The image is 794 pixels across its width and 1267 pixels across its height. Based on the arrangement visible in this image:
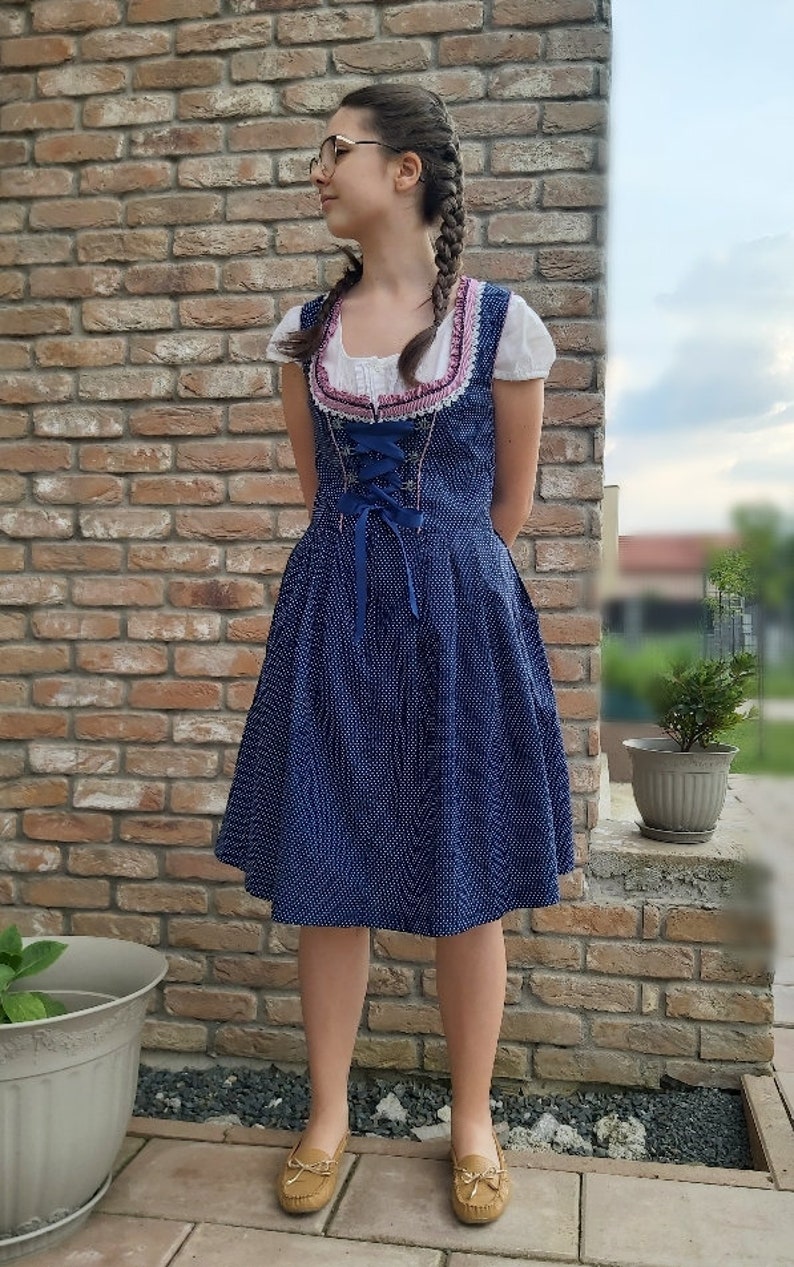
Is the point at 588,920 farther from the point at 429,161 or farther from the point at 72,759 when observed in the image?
the point at 429,161

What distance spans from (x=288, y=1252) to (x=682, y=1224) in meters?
0.60

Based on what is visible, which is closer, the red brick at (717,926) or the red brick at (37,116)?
the red brick at (717,926)

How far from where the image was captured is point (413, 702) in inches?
64.7

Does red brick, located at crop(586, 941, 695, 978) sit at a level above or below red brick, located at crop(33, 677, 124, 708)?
below

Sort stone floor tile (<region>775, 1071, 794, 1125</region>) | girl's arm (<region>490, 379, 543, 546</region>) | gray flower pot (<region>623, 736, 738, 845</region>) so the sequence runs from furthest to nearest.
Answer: gray flower pot (<region>623, 736, 738, 845</region>)
stone floor tile (<region>775, 1071, 794, 1125</region>)
girl's arm (<region>490, 379, 543, 546</region>)

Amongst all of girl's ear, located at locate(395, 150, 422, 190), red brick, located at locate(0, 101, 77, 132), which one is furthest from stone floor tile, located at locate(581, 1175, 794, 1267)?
red brick, located at locate(0, 101, 77, 132)

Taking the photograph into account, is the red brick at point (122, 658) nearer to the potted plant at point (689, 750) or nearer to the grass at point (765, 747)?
the potted plant at point (689, 750)

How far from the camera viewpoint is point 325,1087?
1.80m

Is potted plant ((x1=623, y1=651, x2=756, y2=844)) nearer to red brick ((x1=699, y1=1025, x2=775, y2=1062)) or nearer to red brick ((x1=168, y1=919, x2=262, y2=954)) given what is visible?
red brick ((x1=699, y1=1025, x2=775, y2=1062))

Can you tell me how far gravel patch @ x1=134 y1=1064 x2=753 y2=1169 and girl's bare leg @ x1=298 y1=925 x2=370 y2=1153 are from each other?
33 centimetres

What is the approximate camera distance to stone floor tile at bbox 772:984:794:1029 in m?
2.60

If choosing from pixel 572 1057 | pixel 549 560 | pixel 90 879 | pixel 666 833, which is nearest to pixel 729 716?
pixel 666 833

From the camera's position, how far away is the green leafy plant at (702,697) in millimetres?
2381

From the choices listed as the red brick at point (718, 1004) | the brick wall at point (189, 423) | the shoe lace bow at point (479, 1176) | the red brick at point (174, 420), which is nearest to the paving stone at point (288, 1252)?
the shoe lace bow at point (479, 1176)
